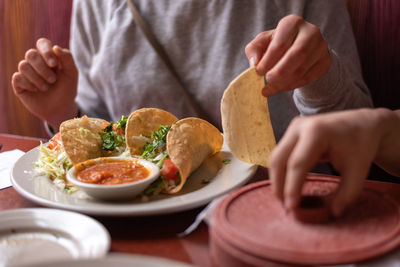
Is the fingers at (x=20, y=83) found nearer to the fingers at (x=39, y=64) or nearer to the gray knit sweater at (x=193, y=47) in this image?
the fingers at (x=39, y=64)

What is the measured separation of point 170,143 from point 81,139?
39 centimetres

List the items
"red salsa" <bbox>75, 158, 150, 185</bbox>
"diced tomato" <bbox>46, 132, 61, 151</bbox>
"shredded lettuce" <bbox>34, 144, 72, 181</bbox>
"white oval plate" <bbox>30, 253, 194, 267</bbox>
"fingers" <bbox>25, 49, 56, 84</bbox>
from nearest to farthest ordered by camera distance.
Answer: "white oval plate" <bbox>30, 253, 194, 267</bbox>
"red salsa" <bbox>75, 158, 150, 185</bbox>
"shredded lettuce" <bbox>34, 144, 72, 181</bbox>
"diced tomato" <bbox>46, 132, 61, 151</bbox>
"fingers" <bbox>25, 49, 56, 84</bbox>

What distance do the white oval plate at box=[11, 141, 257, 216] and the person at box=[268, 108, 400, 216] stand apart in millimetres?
338

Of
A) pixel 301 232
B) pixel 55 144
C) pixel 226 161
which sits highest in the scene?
pixel 301 232

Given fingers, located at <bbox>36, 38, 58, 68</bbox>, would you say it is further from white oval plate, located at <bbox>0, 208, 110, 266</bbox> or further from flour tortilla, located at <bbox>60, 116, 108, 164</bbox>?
white oval plate, located at <bbox>0, 208, 110, 266</bbox>

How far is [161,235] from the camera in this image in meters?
1.03

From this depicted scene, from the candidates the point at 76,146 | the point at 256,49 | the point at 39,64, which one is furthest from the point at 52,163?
the point at 256,49

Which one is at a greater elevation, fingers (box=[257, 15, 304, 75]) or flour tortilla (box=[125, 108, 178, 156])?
fingers (box=[257, 15, 304, 75])

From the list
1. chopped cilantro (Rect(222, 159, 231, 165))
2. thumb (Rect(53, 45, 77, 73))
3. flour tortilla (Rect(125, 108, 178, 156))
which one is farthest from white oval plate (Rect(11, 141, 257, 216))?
thumb (Rect(53, 45, 77, 73))

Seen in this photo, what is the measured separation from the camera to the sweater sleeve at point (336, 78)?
176cm

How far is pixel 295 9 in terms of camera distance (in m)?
2.12

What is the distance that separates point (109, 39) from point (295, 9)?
3.56ft

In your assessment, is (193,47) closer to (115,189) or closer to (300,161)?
(115,189)

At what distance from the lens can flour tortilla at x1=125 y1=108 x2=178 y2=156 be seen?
1571 mm
